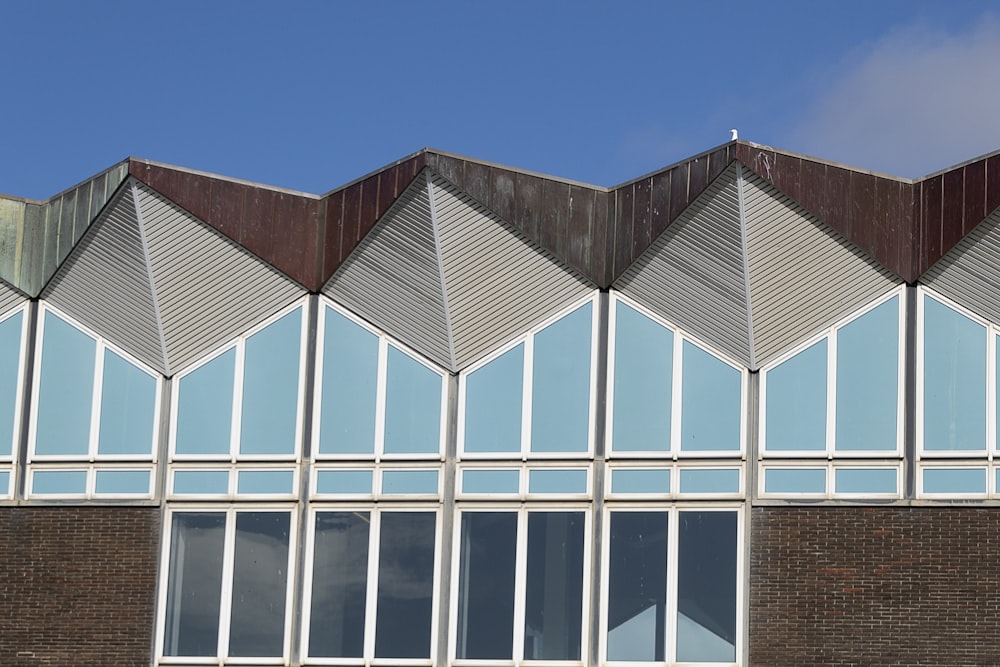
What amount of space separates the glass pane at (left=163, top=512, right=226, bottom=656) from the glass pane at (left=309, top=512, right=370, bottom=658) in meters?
1.53

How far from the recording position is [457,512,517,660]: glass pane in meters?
26.0

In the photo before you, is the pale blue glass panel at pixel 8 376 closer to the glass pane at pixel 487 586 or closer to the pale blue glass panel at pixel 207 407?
the pale blue glass panel at pixel 207 407

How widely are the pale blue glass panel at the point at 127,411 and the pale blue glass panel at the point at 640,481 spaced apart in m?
7.32

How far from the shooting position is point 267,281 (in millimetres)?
27328

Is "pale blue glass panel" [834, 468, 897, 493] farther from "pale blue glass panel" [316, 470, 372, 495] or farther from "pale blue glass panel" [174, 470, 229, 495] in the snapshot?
"pale blue glass panel" [174, 470, 229, 495]

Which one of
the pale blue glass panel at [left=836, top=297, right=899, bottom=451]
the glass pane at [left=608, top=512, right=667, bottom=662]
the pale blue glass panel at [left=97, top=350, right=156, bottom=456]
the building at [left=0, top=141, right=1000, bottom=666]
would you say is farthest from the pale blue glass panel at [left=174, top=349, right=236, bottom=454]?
the pale blue glass panel at [left=836, top=297, right=899, bottom=451]

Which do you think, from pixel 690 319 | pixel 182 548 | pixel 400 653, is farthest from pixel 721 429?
pixel 182 548

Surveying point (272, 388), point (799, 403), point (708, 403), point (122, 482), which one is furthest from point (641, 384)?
point (122, 482)

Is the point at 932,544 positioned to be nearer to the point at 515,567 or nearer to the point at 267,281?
the point at 515,567

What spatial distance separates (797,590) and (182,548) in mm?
9447

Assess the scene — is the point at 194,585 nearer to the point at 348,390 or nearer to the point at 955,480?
the point at 348,390

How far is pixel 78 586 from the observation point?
26.9m

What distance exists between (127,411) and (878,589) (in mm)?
11838

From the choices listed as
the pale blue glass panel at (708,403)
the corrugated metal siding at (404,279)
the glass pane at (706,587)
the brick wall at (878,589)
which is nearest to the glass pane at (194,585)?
the corrugated metal siding at (404,279)
